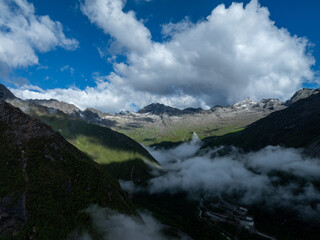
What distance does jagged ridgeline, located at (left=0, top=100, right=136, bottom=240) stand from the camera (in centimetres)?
14388

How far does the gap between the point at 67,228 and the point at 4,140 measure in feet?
330

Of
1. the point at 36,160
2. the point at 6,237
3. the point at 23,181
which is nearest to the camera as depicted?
Result: the point at 6,237

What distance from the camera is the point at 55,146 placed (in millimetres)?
196500

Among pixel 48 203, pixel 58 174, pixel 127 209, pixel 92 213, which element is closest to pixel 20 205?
pixel 48 203

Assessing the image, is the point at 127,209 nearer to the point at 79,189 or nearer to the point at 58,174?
the point at 79,189

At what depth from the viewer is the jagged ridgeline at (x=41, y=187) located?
144m

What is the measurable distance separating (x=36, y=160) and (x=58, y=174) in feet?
75.7

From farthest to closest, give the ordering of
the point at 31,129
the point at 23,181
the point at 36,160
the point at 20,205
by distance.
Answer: the point at 31,129 < the point at 36,160 < the point at 23,181 < the point at 20,205

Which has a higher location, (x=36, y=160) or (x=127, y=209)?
(x=36, y=160)

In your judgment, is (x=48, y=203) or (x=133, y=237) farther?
(x=133, y=237)

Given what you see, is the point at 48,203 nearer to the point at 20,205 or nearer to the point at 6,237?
the point at 20,205

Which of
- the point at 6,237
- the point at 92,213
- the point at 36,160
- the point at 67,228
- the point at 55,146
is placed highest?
the point at 55,146

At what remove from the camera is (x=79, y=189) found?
587ft

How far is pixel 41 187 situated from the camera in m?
162
